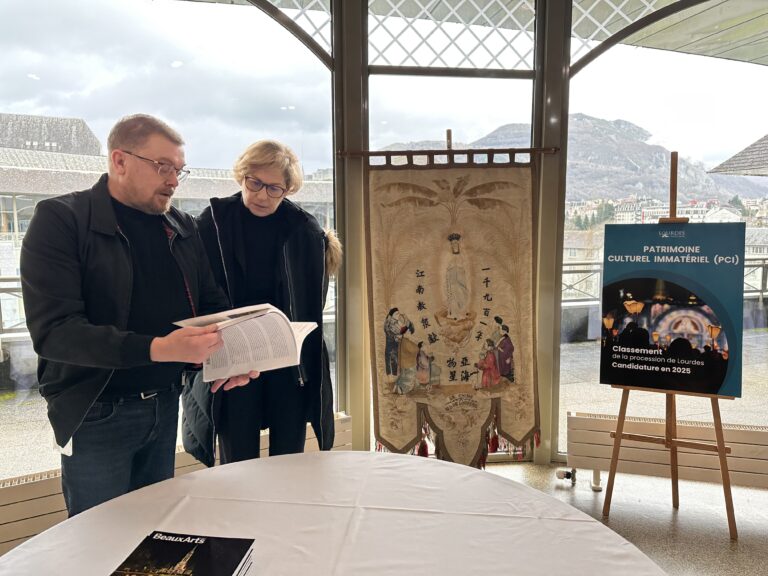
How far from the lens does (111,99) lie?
2.35 meters

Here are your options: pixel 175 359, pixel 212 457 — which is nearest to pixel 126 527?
pixel 175 359

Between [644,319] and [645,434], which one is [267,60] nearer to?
[644,319]

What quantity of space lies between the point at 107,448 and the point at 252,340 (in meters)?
0.47

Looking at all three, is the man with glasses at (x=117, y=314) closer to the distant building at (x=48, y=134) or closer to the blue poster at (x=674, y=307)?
the distant building at (x=48, y=134)

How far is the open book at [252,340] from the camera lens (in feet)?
4.36

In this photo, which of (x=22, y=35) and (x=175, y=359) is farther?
(x=22, y=35)

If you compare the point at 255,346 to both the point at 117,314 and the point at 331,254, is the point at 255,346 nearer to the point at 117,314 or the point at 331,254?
the point at 117,314

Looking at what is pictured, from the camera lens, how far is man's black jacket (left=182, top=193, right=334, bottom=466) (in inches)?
73.6

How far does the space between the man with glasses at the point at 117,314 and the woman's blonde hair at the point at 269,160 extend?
314 mm

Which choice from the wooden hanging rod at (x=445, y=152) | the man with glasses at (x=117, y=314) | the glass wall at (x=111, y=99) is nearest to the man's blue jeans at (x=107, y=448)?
Answer: the man with glasses at (x=117, y=314)

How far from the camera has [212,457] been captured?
192cm

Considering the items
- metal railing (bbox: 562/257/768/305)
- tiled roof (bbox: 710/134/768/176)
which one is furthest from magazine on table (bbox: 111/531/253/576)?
tiled roof (bbox: 710/134/768/176)

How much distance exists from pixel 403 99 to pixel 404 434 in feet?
5.66

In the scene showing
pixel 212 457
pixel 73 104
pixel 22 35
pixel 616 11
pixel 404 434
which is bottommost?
pixel 404 434
